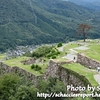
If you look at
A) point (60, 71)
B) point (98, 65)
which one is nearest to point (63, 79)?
point (60, 71)

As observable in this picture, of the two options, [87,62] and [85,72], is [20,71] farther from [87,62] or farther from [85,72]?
[85,72]

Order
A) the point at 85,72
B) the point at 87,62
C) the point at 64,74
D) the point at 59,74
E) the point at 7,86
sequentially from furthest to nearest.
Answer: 1. the point at 87,62
2. the point at 59,74
3. the point at 7,86
4. the point at 64,74
5. the point at 85,72

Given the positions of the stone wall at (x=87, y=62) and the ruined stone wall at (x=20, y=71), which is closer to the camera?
the stone wall at (x=87, y=62)

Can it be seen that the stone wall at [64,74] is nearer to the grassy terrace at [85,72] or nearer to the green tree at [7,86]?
the grassy terrace at [85,72]

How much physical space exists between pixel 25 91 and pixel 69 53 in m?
15.7

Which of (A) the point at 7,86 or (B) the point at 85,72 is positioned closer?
(B) the point at 85,72

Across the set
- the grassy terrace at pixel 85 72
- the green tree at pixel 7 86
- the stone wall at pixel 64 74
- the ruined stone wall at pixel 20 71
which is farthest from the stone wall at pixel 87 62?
the green tree at pixel 7 86

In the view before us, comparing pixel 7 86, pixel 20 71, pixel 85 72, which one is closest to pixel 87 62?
pixel 85 72

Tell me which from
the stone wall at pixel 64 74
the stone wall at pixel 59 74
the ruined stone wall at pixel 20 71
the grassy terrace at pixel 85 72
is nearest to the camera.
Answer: the grassy terrace at pixel 85 72

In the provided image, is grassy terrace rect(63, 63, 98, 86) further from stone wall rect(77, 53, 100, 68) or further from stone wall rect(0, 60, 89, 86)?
stone wall rect(77, 53, 100, 68)

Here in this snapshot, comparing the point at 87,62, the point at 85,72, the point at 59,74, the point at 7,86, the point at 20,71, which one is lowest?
the point at 20,71

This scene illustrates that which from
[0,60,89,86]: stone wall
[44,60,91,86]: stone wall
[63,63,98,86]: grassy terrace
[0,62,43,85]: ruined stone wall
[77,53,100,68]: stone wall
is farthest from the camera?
[0,62,43,85]: ruined stone wall

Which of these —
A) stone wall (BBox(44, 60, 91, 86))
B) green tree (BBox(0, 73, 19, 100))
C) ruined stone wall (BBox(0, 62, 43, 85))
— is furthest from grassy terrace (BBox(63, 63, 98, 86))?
green tree (BBox(0, 73, 19, 100))

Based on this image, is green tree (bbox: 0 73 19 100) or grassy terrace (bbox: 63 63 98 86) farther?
green tree (bbox: 0 73 19 100)
